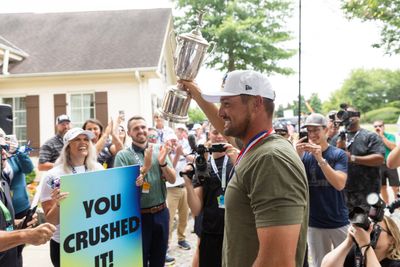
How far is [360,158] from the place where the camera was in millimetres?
5398

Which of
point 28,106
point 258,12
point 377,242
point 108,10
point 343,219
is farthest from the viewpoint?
point 258,12

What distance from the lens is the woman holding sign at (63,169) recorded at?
10.7 feet

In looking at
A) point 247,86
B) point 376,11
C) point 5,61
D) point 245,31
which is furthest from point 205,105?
point 245,31

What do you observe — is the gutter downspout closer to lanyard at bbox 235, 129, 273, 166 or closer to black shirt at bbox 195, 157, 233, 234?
black shirt at bbox 195, 157, 233, 234

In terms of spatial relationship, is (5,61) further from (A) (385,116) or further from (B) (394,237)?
(A) (385,116)

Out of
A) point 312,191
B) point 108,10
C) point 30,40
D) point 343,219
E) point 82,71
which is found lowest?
point 343,219

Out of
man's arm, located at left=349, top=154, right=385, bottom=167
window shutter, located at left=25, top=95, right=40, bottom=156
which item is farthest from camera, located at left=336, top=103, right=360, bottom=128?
window shutter, located at left=25, top=95, right=40, bottom=156

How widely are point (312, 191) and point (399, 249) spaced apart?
5.47ft

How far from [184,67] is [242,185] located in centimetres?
133

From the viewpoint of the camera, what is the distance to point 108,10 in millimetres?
17578

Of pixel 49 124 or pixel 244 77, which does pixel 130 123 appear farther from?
pixel 49 124

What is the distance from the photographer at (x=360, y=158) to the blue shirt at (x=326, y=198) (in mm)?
1482

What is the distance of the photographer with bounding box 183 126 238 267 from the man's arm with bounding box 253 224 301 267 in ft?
6.21

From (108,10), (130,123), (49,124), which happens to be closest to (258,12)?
(108,10)
